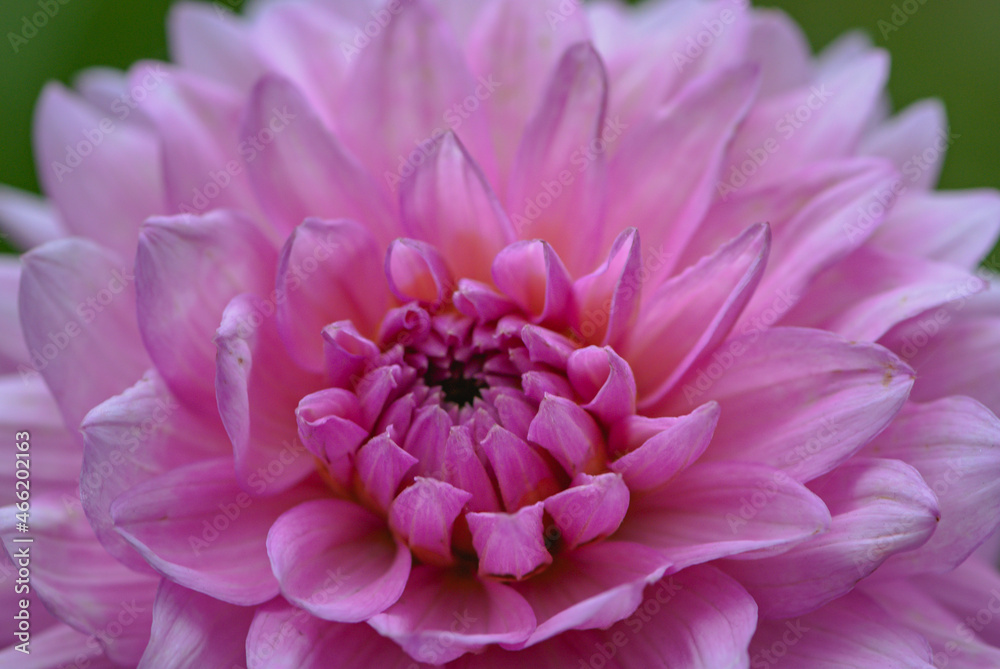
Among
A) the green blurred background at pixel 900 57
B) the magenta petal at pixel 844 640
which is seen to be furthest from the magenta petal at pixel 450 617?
the green blurred background at pixel 900 57

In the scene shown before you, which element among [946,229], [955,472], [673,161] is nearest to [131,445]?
[673,161]

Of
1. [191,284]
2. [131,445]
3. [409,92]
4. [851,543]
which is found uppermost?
[409,92]

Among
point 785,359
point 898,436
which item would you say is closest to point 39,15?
point 785,359

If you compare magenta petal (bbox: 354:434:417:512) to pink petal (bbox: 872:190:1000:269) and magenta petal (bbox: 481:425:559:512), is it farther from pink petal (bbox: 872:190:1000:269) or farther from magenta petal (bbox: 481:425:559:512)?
pink petal (bbox: 872:190:1000:269)

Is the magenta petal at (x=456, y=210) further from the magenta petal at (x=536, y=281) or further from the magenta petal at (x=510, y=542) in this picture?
the magenta petal at (x=510, y=542)

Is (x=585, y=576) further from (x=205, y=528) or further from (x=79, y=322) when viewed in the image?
(x=79, y=322)

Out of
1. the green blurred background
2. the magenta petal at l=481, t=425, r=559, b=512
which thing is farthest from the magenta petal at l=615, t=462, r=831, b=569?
the green blurred background
